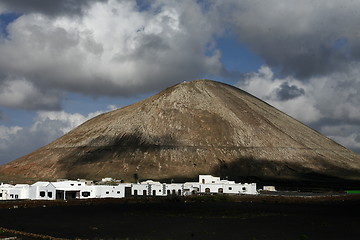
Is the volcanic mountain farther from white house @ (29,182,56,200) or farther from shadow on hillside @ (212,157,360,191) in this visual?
white house @ (29,182,56,200)

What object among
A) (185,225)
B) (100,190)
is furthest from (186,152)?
(185,225)

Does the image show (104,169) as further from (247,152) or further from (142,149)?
(247,152)

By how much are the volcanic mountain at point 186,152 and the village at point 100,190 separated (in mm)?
38503

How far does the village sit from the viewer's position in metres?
103

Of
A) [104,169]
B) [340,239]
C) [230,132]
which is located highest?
[230,132]

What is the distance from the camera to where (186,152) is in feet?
568

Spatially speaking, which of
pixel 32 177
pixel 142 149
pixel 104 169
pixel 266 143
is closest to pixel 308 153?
pixel 266 143

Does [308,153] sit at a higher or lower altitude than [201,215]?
higher

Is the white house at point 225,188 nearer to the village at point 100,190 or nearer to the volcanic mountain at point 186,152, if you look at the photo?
the village at point 100,190

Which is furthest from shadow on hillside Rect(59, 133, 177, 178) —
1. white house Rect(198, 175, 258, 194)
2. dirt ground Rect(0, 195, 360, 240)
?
→ dirt ground Rect(0, 195, 360, 240)

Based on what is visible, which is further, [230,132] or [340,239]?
[230,132]

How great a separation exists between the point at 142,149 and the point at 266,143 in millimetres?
49404

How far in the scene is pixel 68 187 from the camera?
10544 cm

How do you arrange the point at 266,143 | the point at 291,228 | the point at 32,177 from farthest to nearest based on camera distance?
1. the point at 266,143
2. the point at 32,177
3. the point at 291,228
